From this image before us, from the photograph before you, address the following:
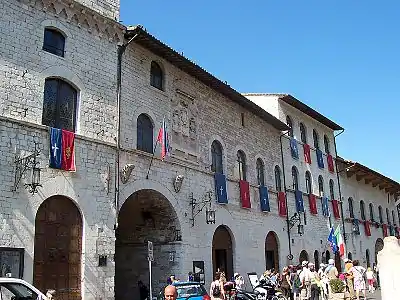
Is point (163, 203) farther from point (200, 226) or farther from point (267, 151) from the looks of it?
point (267, 151)

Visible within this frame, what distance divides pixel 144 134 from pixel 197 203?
3.77 metres

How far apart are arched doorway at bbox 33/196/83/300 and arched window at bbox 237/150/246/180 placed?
1039 cm

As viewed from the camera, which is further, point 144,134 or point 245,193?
point 245,193

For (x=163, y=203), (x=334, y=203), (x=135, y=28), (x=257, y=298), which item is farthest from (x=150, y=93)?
(x=334, y=203)

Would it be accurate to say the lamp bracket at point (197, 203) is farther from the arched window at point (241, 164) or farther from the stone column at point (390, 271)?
the stone column at point (390, 271)

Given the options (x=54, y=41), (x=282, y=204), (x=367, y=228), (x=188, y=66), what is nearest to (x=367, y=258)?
(x=367, y=228)

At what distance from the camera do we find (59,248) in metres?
13.3

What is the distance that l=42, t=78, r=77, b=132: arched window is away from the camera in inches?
542

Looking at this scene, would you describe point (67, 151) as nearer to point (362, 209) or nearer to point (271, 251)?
point (271, 251)

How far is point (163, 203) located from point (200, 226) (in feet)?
7.43

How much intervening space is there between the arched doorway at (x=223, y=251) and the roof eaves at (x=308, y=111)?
1066cm

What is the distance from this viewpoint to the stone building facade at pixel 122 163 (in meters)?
12.9

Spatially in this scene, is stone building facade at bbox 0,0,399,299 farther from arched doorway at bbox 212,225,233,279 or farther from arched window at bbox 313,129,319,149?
arched window at bbox 313,129,319,149

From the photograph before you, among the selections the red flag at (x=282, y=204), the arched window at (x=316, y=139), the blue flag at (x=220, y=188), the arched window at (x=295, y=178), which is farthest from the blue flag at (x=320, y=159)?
the blue flag at (x=220, y=188)
